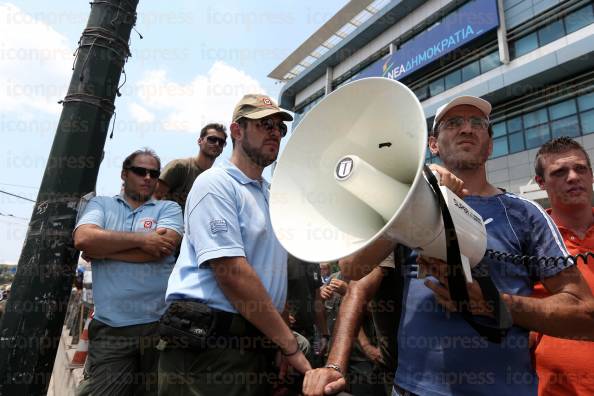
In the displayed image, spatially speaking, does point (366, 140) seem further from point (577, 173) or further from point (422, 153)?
point (577, 173)

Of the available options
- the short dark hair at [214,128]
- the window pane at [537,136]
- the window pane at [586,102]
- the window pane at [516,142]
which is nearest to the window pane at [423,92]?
the window pane at [516,142]

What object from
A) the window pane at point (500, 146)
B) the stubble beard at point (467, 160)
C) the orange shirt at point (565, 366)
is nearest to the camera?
the stubble beard at point (467, 160)

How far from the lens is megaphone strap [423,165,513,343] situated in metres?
1.06

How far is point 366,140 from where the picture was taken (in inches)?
53.5

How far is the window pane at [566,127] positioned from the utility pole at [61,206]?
17381 mm

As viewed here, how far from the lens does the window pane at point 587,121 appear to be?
14.6 meters

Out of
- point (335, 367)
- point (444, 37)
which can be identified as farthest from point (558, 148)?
point (444, 37)

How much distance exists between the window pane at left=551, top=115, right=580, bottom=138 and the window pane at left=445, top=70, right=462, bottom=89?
5721mm

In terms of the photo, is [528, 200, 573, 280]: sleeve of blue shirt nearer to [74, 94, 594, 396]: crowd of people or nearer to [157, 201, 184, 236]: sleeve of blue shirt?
[74, 94, 594, 396]: crowd of people

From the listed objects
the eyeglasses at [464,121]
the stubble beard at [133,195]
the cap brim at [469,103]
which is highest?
the cap brim at [469,103]

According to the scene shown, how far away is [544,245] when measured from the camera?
1.43 m

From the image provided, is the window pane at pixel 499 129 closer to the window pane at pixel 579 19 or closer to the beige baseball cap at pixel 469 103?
the window pane at pixel 579 19

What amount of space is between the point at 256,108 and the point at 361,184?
101 centimetres

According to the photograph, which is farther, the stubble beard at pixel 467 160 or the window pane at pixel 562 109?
the window pane at pixel 562 109
